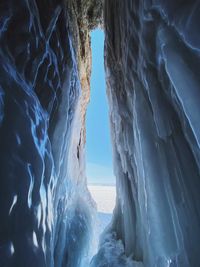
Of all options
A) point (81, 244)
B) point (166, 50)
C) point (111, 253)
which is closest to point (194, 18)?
point (166, 50)

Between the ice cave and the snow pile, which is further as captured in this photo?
the snow pile

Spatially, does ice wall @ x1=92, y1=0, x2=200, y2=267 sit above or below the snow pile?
above

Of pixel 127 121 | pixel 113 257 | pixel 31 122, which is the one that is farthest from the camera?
pixel 113 257

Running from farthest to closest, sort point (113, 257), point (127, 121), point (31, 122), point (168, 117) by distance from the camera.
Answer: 1. point (113, 257)
2. point (127, 121)
3. point (168, 117)
4. point (31, 122)

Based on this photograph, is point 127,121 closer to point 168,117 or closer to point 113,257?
point 168,117

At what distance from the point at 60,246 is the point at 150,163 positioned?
1.61m

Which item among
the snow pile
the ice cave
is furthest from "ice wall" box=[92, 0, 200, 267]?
the snow pile

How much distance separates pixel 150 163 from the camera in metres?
2.33

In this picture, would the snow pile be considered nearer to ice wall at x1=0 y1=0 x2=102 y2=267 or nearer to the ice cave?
the ice cave

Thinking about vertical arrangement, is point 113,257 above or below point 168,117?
below

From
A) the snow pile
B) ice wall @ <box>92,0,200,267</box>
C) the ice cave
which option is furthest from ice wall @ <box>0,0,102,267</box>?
ice wall @ <box>92,0,200,267</box>

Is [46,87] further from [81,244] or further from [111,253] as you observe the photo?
[81,244]

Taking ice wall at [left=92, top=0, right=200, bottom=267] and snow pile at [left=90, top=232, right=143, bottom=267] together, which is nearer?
ice wall at [left=92, top=0, right=200, bottom=267]

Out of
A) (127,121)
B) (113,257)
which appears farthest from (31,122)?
(113,257)
